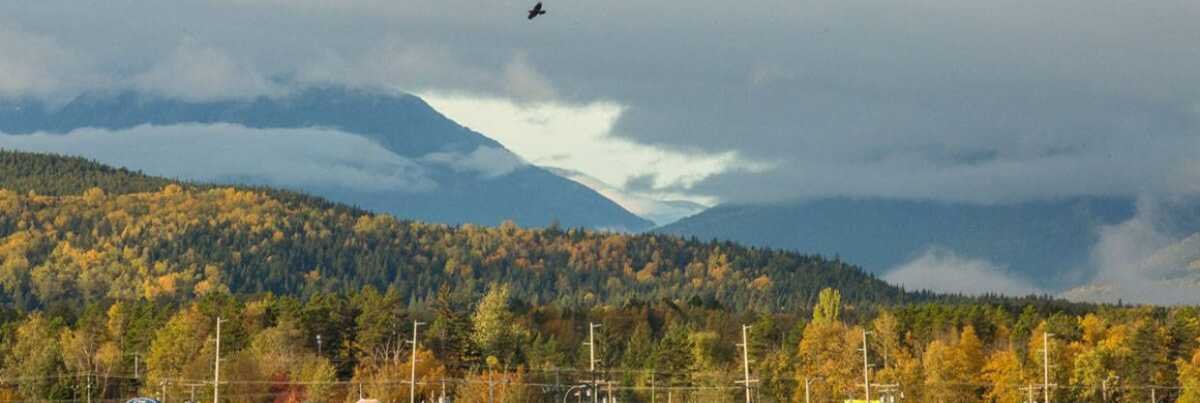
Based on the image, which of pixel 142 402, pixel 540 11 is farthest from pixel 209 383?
pixel 540 11

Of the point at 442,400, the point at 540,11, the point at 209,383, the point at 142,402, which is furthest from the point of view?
the point at 209,383

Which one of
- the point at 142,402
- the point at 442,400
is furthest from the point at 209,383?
the point at 142,402

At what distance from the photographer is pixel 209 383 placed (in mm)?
198125

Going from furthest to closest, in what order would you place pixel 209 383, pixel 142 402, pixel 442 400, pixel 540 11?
pixel 209 383, pixel 442 400, pixel 142 402, pixel 540 11

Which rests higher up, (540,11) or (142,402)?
(540,11)

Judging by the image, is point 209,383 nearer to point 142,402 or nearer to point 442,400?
point 442,400

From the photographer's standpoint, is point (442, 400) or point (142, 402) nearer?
point (142, 402)

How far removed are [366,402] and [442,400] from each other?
57.3 ft

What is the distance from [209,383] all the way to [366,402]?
43.7m

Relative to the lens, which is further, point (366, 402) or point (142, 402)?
point (366, 402)

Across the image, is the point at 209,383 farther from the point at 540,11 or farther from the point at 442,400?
the point at 540,11

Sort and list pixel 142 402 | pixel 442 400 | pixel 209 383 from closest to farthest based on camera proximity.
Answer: pixel 142 402 < pixel 442 400 < pixel 209 383

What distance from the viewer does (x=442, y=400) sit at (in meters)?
175

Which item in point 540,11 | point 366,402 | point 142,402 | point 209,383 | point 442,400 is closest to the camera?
point 540,11
